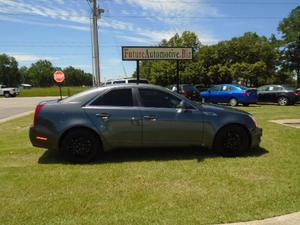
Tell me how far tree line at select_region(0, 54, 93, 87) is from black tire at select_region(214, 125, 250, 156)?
137 metres

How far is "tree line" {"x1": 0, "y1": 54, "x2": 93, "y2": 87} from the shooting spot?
431 ft

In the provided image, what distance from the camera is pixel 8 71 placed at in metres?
132

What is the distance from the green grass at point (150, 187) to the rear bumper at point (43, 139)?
1.23 feet

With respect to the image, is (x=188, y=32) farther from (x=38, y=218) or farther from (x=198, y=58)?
(x=38, y=218)

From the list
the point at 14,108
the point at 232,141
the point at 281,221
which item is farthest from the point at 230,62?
the point at 281,221

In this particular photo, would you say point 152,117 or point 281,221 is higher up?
point 152,117

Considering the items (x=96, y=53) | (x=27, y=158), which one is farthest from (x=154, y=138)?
(x=96, y=53)

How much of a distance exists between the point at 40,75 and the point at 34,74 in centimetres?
296

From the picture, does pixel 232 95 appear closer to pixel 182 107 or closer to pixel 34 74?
pixel 182 107

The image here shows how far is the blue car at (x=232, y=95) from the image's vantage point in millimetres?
20547

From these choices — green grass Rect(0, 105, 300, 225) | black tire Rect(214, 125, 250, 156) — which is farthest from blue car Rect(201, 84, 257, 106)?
black tire Rect(214, 125, 250, 156)

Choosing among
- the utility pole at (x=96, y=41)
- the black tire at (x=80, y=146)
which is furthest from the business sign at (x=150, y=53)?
the utility pole at (x=96, y=41)

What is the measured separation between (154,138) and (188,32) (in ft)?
168

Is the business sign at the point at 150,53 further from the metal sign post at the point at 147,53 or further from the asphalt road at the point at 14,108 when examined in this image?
the asphalt road at the point at 14,108
